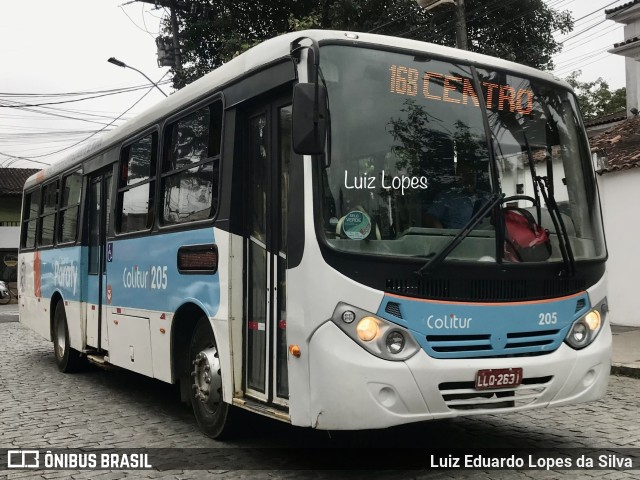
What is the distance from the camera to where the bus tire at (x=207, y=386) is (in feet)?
19.9

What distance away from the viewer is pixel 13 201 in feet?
123

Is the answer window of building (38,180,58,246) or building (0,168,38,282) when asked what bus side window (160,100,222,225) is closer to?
window of building (38,180,58,246)

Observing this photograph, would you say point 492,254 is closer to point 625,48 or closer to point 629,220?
point 629,220

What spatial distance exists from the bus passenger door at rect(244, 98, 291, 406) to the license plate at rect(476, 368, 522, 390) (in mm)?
1289

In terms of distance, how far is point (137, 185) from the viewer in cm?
782

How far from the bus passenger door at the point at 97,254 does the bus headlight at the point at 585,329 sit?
17.5 ft

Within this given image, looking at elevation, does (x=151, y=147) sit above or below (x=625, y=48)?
below

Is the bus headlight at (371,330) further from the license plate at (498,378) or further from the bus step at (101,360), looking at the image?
the bus step at (101,360)

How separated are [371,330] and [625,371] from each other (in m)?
6.09

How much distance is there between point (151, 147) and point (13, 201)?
108 ft

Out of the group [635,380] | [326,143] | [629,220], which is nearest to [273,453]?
[326,143]

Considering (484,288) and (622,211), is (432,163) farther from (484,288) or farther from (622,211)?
(622,211)

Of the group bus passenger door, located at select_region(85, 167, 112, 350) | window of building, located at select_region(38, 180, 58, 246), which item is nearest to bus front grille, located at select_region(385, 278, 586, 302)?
bus passenger door, located at select_region(85, 167, 112, 350)

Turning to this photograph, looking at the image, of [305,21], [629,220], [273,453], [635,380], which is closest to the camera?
[273,453]
